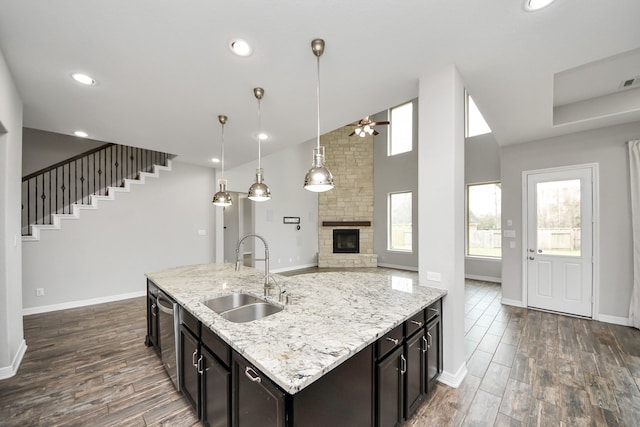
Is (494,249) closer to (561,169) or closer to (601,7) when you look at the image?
(561,169)

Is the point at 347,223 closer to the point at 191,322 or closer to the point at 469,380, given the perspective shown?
the point at 469,380

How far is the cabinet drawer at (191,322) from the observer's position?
5.74 ft

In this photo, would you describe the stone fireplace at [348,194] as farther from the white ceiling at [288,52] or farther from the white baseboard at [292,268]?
the white ceiling at [288,52]

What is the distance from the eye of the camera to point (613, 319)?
357 cm

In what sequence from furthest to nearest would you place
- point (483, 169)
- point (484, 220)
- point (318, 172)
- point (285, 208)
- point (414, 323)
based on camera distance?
point (285, 208) → point (484, 220) → point (483, 169) → point (318, 172) → point (414, 323)

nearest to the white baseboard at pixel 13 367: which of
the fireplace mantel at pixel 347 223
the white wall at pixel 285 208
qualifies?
the white wall at pixel 285 208

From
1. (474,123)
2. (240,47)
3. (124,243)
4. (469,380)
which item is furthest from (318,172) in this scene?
(474,123)

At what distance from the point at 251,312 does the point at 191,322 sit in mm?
413

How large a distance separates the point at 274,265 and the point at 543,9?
6817 millimetres

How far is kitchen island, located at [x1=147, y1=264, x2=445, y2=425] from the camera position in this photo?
1115 millimetres

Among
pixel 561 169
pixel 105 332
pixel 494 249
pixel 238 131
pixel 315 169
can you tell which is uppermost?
pixel 238 131

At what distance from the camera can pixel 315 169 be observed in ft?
6.34

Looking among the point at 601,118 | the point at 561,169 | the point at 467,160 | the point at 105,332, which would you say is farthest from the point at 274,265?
the point at 601,118

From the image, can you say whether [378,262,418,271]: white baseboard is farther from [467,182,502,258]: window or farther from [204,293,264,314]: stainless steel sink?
[204,293,264,314]: stainless steel sink
